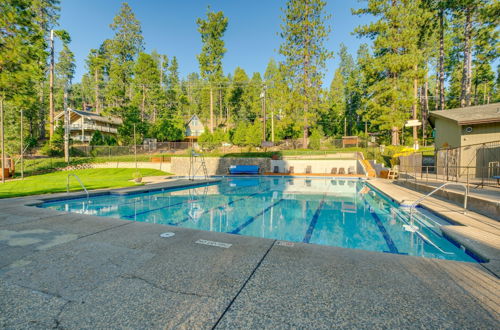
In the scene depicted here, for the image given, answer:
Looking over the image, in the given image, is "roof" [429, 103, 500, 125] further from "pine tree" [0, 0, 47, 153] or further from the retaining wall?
"pine tree" [0, 0, 47, 153]

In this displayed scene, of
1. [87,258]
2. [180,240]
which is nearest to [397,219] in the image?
[180,240]

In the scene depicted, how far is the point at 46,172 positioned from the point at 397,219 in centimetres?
2840

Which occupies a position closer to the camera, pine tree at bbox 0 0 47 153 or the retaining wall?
pine tree at bbox 0 0 47 153

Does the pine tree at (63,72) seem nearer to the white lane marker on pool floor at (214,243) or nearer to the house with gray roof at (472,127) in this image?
the white lane marker on pool floor at (214,243)

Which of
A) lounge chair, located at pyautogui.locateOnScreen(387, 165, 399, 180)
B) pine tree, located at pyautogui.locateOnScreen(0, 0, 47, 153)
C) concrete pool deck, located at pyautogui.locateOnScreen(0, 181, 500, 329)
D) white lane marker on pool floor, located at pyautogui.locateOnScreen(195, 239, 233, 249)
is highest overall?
pine tree, located at pyautogui.locateOnScreen(0, 0, 47, 153)

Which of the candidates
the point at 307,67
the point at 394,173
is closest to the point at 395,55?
the point at 307,67

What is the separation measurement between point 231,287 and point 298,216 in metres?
5.72

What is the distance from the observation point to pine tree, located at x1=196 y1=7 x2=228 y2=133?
38219 millimetres

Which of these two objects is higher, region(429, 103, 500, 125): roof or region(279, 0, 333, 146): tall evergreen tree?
region(279, 0, 333, 146): tall evergreen tree

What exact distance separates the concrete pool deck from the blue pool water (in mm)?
2061

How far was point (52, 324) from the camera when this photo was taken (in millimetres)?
1818

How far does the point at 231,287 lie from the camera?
94.0 inches

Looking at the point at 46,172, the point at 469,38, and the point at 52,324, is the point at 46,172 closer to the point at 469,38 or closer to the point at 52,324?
the point at 52,324

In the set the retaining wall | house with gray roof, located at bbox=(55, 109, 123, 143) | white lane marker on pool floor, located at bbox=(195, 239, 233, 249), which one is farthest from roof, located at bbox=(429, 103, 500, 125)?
house with gray roof, located at bbox=(55, 109, 123, 143)
